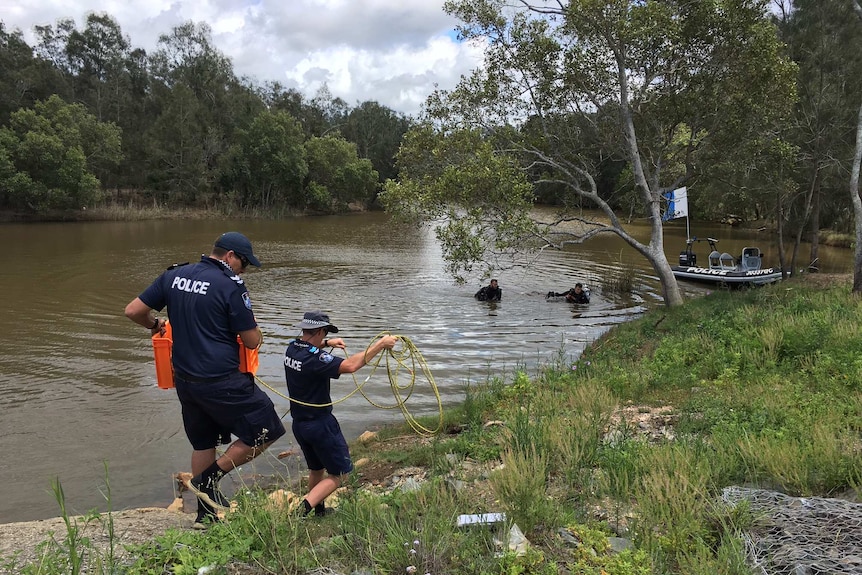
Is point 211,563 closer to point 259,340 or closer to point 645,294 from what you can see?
point 259,340

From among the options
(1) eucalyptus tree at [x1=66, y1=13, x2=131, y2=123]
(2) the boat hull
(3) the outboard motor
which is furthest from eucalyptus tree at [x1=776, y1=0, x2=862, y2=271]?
(1) eucalyptus tree at [x1=66, y1=13, x2=131, y2=123]

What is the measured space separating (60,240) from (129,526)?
3097cm

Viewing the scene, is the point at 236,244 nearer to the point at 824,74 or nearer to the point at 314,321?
the point at 314,321

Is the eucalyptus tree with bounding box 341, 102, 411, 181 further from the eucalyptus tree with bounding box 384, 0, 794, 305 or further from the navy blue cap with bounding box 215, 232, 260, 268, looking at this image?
the navy blue cap with bounding box 215, 232, 260, 268

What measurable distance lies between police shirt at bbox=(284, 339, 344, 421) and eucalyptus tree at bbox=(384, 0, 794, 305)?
8.47m

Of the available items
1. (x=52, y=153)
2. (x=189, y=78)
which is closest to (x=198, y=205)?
(x=52, y=153)

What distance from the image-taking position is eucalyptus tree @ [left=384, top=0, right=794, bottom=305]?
41.1 feet

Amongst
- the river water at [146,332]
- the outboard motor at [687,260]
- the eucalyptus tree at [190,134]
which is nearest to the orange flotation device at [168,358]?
the river water at [146,332]

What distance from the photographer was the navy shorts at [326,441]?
4391mm

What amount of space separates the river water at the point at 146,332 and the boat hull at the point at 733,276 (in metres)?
0.57

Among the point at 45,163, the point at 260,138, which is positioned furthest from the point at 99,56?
the point at 45,163

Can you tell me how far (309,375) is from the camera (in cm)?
436

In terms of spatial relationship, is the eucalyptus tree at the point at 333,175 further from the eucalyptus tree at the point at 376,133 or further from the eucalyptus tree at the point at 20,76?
the eucalyptus tree at the point at 20,76

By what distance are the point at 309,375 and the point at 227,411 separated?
66cm
